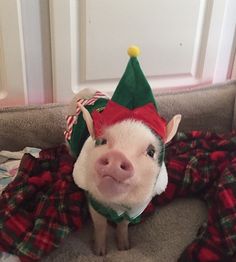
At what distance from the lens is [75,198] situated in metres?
0.87

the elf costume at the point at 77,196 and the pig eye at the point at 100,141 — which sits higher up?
the pig eye at the point at 100,141

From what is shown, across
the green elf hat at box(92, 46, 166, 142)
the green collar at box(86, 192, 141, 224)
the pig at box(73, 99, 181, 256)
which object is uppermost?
the green elf hat at box(92, 46, 166, 142)

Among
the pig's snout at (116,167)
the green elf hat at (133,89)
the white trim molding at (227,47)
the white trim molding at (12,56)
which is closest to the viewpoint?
the pig's snout at (116,167)

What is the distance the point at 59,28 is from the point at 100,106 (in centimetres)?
34

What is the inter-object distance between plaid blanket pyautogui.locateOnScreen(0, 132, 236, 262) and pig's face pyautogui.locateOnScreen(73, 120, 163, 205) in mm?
194

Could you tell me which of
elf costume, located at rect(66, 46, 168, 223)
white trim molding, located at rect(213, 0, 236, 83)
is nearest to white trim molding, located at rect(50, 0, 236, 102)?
white trim molding, located at rect(213, 0, 236, 83)

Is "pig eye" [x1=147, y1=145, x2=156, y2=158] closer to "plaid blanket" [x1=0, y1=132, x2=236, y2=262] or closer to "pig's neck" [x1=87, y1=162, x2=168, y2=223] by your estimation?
"pig's neck" [x1=87, y1=162, x2=168, y2=223]

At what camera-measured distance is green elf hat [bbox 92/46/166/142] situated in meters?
0.67

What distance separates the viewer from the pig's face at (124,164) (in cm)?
61

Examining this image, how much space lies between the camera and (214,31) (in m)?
1.31

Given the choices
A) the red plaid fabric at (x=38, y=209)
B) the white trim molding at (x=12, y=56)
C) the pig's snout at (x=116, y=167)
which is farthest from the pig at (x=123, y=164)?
the white trim molding at (x=12, y=56)

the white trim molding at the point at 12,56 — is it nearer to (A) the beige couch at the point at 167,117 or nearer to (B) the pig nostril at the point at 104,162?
(A) the beige couch at the point at 167,117

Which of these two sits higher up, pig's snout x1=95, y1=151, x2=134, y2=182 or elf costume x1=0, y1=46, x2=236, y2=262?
pig's snout x1=95, y1=151, x2=134, y2=182

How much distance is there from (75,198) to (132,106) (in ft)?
0.94
